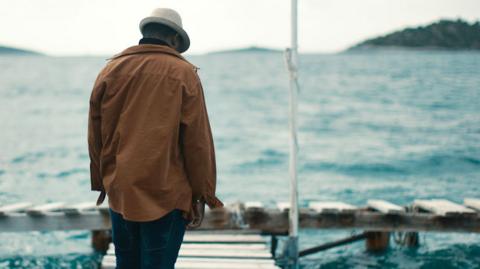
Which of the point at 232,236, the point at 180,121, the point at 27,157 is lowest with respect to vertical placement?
the point at 27,157

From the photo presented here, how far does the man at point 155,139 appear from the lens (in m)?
2.98

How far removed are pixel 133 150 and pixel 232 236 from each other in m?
3.63

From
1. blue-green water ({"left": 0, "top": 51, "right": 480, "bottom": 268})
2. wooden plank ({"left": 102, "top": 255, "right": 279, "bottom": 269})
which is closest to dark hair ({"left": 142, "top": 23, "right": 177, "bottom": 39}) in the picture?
wooden plank ({"left": 102, "top": 255, "right": 279, "bottom": 269})

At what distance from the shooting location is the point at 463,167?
20.6 m

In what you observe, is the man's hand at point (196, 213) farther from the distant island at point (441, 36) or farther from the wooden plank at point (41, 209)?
the distant island at point (441, 36)

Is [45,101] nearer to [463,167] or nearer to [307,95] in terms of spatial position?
[307,95]

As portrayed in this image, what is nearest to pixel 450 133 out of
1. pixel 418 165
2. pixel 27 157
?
pixel 418 165

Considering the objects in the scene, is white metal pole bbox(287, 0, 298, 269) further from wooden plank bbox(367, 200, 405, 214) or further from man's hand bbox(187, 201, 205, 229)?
man's hand bbox(187, 201, 205, 229)

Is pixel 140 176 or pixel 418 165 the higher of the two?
pixel 140 176

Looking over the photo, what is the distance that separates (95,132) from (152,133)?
0.49 m

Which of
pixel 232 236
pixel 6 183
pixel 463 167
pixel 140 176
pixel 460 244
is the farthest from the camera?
pixel 463 167

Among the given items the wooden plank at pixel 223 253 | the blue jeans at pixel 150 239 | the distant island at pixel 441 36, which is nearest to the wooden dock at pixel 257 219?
the wooden plank at pixel 223 253

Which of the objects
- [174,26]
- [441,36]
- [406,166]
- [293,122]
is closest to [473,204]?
[293,122]

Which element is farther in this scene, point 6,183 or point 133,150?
point 6,183
